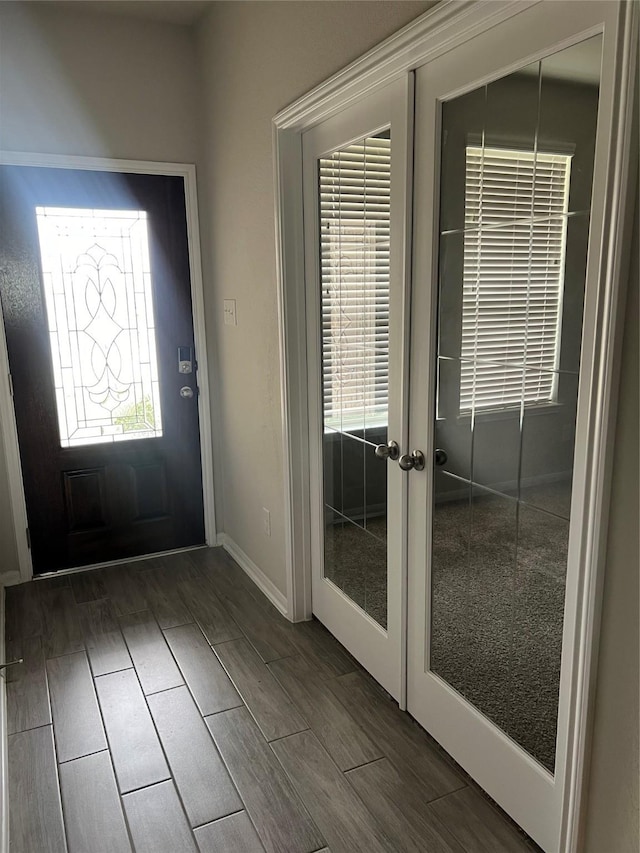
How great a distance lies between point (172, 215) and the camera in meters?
3.37

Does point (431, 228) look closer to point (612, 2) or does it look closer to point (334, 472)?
point (612, 2)

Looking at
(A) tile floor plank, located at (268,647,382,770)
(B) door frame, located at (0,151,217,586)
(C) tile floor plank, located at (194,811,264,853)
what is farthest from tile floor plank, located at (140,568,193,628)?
(C) tile floor plank, located at (194,811,264,853)

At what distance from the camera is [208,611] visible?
Result: 3.01 meters

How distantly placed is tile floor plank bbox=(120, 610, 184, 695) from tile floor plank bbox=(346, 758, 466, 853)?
2.81ft

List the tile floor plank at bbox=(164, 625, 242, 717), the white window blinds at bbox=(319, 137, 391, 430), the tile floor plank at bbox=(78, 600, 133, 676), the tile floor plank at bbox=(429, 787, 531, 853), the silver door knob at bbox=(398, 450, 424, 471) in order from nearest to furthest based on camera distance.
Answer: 1. the tile floor plank at bbox=(429, 787, 531, 853)
2. the silver door knob at bbox=(398, 450, 424, 471)
3. the white window blinds at bbox=(319, 137, 391, 430)
4. the tile floor plank at bbox=(164, 625, 242, 717)
5. the tile floor plank at bbox=(78, 600, 133, 676)

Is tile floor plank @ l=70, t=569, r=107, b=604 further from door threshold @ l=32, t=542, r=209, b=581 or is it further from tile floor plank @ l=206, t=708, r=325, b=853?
tile floor plank @ l=206, t=708, r=325, b=853

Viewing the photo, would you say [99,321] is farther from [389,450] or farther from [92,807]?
[92,807]

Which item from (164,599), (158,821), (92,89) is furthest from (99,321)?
(158,821)

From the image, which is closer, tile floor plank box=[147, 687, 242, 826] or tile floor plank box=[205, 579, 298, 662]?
tile floor plank box=[147, 687, 242, 826]

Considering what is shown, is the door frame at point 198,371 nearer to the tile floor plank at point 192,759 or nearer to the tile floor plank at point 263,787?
the tile floor plank at point 192,759

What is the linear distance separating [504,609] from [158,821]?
1150 millimetres

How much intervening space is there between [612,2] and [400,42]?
613mm

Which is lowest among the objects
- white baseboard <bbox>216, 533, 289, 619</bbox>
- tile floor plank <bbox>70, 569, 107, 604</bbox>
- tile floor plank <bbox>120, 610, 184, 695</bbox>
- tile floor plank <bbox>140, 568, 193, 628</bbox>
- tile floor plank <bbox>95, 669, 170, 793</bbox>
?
tile floor plank <bbox>95, 669, 170, 793</bbox>

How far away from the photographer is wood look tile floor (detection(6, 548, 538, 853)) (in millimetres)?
1768
